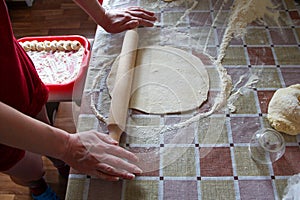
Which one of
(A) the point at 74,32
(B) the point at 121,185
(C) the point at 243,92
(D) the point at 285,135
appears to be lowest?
(B) the point at 121,185

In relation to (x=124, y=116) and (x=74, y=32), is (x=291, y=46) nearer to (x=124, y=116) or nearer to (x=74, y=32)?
(x=124, y=116)

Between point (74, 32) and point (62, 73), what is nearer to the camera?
point (62, 73)

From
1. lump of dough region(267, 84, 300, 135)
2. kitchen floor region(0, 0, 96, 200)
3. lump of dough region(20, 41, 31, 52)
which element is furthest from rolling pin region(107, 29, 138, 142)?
kitchen floor region(0, 0, 96, 200)

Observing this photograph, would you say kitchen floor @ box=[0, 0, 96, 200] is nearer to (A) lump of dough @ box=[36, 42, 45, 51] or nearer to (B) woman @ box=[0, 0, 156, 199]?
(A) lump of dough @ box=[36, 42, 45, 51]

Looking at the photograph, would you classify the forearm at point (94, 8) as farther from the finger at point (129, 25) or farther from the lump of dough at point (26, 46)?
the lump of dough at point (26, 46)

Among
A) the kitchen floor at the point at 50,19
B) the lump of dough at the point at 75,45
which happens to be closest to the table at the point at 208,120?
the lump of dough at the point at 75,45

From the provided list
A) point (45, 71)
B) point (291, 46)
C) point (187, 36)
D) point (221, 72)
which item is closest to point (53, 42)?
Result: point (45, 71)

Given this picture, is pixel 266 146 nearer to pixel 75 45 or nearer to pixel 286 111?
pixel 286 111

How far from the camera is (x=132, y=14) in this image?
96 centimetres

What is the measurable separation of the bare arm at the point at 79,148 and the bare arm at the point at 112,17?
39 centimetres

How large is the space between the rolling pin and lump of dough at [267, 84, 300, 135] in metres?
0.34

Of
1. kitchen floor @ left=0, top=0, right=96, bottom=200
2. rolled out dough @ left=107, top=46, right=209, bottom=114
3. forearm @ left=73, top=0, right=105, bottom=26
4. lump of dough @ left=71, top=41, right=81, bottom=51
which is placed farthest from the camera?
kitchen floor @ left=0, top=0, right=96, bottom=200

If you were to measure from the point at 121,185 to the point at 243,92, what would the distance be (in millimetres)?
379

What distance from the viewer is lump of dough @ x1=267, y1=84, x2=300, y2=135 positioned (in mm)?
708
